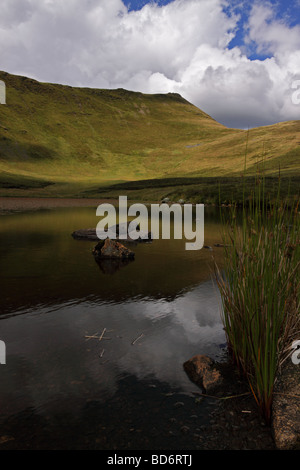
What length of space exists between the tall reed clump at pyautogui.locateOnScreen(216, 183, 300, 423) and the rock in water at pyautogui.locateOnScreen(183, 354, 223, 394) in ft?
1.53

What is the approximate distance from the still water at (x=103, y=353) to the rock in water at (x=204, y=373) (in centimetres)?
14

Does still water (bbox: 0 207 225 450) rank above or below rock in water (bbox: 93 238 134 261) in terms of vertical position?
below

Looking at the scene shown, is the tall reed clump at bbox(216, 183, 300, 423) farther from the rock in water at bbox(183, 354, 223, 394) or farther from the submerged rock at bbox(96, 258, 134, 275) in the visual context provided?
the submerged rock at bbox(96, 258, 134, 275)

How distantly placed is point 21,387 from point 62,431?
132 cm

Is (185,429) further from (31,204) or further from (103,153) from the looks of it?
(103,153)

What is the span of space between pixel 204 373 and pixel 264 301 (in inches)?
70.8

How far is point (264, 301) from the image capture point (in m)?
5.04

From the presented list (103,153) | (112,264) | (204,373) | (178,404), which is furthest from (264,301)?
(103,153)

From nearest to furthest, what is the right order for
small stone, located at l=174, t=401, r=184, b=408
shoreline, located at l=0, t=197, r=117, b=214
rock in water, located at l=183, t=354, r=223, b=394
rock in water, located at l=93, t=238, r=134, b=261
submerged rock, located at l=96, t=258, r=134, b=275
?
small stone, located at l=174, t=401, r=184, b=408, rock in water, located at l=183, t=354, r=223, b=394, submerged rock, located at l=96, t=258, r=134, b=275, rock in water, located at l=93, t=238, r=134, b=261, shoreline, located at l=0, t=197, r=117, b=214

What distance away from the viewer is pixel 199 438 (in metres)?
4.53

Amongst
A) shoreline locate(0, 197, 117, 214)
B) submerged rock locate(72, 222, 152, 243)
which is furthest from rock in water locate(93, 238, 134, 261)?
shoreline locate(0, 197, 117, 214)

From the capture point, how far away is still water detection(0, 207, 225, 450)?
4695 millimetres

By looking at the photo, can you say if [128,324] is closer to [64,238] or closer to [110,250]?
[110,250]

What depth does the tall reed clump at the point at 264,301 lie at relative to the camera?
4.75 m
